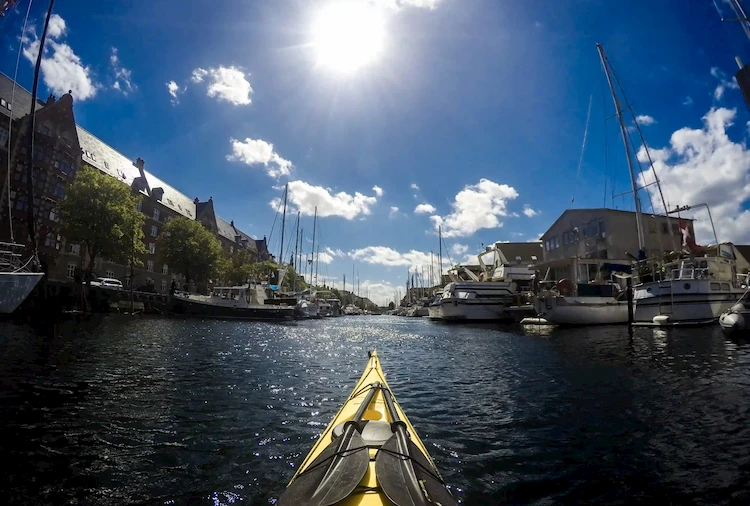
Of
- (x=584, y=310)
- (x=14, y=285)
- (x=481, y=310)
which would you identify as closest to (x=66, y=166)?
(x=14, y=285)

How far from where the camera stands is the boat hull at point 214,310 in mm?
44812

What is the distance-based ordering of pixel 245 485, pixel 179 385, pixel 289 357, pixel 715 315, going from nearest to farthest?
pixel 245 485 → pixel 179 385 → pixel 289 357 → pixel 715 315

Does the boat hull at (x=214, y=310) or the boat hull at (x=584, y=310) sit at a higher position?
the boat hull at (x=584, y=310)

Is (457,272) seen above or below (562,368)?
above

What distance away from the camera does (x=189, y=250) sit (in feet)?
Result: 178

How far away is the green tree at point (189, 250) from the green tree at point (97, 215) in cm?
1238

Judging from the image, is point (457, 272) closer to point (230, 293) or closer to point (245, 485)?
point (230, 293)

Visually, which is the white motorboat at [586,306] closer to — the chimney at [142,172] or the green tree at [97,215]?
the green tree at [97,215]

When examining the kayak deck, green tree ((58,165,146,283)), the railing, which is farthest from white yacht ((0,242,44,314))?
the railing

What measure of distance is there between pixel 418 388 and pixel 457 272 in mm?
52586

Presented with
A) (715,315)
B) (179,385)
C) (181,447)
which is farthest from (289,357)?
(715,315)

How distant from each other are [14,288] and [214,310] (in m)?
21.0

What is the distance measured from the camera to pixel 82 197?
126 ft

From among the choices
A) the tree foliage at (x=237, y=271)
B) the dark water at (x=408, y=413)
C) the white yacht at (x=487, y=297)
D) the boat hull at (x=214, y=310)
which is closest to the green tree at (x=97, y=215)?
the boat hull at (x=214, y=310)
